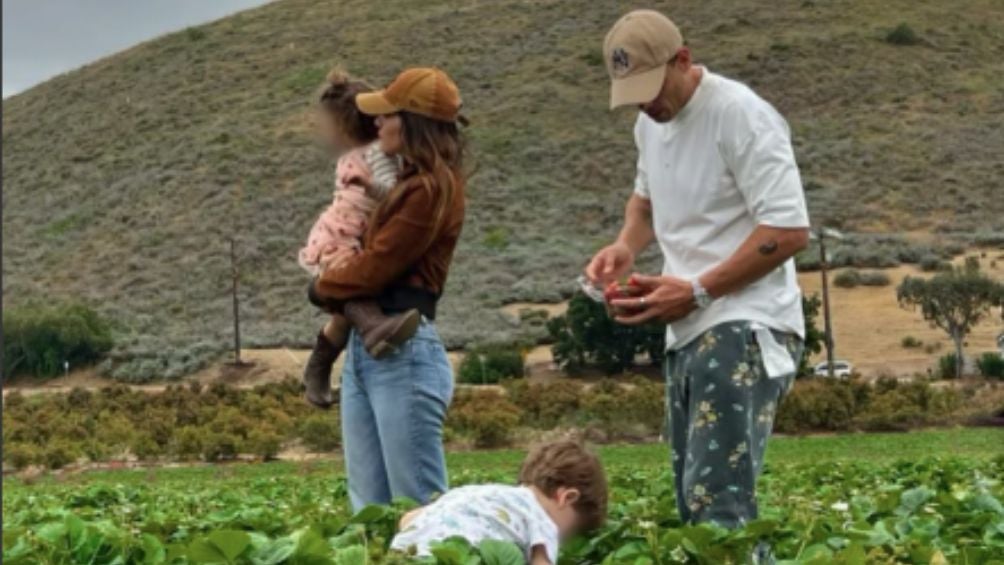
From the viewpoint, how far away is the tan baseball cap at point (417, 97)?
155 inches

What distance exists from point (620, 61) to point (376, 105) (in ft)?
2.46

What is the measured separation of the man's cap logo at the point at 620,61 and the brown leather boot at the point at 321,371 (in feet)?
3.80

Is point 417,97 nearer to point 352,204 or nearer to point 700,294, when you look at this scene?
point 352,204

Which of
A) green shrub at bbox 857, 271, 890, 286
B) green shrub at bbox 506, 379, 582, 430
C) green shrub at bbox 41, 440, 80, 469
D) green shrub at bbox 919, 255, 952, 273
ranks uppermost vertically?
green shrub at bbox 41, 440, 80, 469

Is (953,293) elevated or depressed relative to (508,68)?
depressed

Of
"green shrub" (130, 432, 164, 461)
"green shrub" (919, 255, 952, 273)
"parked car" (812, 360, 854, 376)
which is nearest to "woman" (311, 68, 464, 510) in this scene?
"green shrub" (130, 432, 164, 461)

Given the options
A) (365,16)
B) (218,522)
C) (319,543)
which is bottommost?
(218,522)

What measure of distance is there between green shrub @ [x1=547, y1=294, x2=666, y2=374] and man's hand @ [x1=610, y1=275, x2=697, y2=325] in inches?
1191

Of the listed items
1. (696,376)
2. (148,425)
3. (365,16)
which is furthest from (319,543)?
(365,16)

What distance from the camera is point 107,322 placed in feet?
147

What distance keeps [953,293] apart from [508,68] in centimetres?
3592

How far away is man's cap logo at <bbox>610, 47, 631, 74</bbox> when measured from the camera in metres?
3.44

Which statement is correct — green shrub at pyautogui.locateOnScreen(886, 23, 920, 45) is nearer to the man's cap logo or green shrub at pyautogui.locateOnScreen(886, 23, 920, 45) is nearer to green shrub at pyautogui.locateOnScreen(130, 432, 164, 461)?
green shrub at pyautogui.locateOnScreen(130, 432, 164, 461)

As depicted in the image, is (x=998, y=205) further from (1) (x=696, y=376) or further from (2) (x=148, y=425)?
(1) (x=696, y=376)
